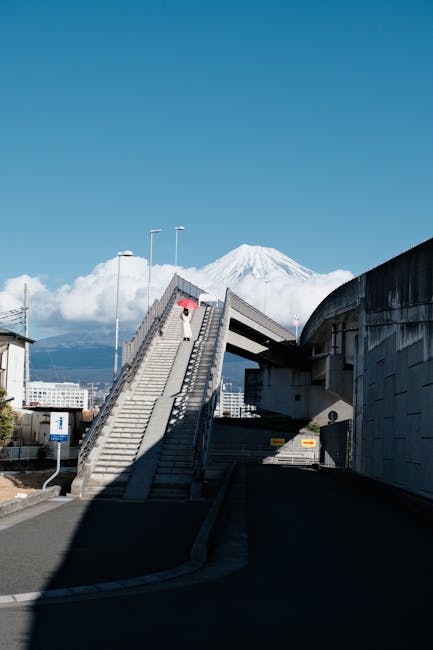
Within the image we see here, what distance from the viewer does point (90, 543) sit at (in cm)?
1425

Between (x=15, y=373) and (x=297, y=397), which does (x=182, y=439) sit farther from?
(x=297, y=397)

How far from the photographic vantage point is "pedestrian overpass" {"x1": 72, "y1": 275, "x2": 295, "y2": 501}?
2470 cm

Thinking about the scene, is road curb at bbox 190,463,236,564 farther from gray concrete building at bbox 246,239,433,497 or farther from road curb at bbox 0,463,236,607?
gray concrete building at bbox 246,239,433,497

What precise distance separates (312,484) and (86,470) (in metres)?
11.0

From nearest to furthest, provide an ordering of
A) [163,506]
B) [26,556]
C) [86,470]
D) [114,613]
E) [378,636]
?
[378,636] < [114,613] < [26,556] < [163,506] < [86,470]

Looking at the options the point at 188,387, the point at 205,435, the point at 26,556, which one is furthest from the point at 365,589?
the point at 188,387

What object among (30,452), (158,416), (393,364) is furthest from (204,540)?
(30,452)

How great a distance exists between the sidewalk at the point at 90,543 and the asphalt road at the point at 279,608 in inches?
40.8

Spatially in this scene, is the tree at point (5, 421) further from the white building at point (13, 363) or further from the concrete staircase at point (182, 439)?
the white building at point (13, 363)

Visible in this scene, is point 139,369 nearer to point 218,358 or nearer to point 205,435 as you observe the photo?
point 218,358

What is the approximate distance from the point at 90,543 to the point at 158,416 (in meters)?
16.8

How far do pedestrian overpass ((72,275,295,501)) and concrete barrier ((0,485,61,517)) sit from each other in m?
0.85

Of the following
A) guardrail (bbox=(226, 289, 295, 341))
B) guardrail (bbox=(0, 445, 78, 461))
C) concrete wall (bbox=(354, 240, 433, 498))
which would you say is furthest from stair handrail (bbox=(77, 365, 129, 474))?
guardrail (bbox=(226, 289, 295, 341))

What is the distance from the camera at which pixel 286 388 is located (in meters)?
79.0
